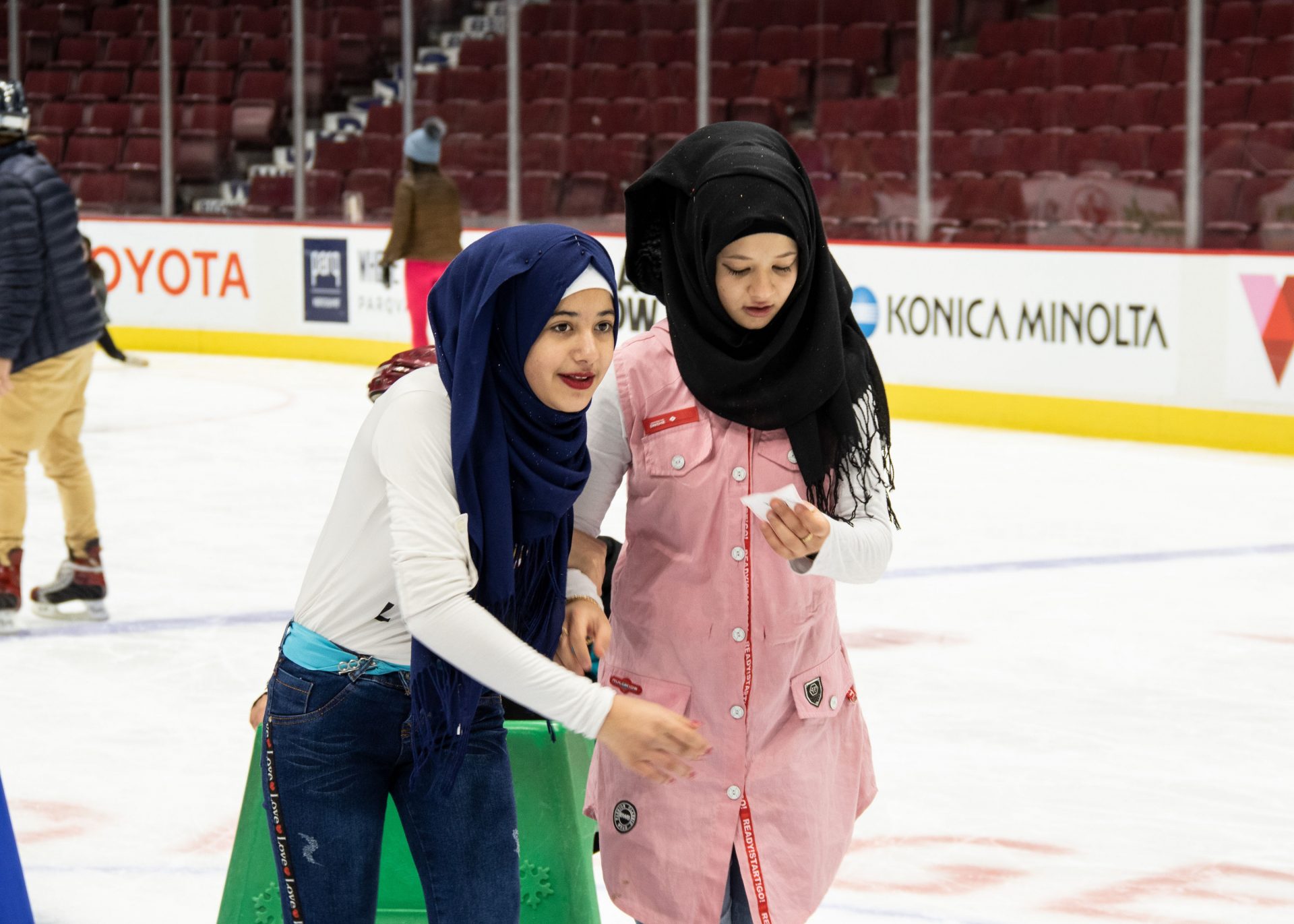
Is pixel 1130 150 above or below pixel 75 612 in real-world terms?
above

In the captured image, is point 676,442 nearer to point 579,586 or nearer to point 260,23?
point 579,586

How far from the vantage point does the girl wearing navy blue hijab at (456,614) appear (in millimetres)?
1695

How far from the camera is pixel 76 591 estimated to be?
4965 millimetres

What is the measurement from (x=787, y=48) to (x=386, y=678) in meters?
9.04

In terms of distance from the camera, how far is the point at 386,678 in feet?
5.98

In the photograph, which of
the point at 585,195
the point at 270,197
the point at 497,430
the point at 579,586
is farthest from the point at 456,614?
the point at 270,197

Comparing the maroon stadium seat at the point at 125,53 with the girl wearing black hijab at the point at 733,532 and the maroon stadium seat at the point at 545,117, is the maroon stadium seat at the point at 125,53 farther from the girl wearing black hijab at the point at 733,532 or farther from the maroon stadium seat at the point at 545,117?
the girl wearing black hijab at the point at 733,532

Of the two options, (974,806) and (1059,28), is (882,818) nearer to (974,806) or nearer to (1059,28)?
(974,806)

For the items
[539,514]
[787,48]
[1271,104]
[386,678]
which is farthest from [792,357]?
[787,48]

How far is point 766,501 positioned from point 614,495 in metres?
0.21

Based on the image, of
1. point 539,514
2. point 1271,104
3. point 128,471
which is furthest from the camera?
point 1271,104

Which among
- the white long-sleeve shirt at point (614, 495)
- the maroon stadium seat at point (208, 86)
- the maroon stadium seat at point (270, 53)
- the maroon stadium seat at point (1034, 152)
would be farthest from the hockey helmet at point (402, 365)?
the maroon stadium seat at point (208, 86)

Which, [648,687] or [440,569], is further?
[648,687]

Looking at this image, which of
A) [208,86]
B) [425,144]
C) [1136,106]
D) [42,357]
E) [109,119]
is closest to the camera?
[42,357]
